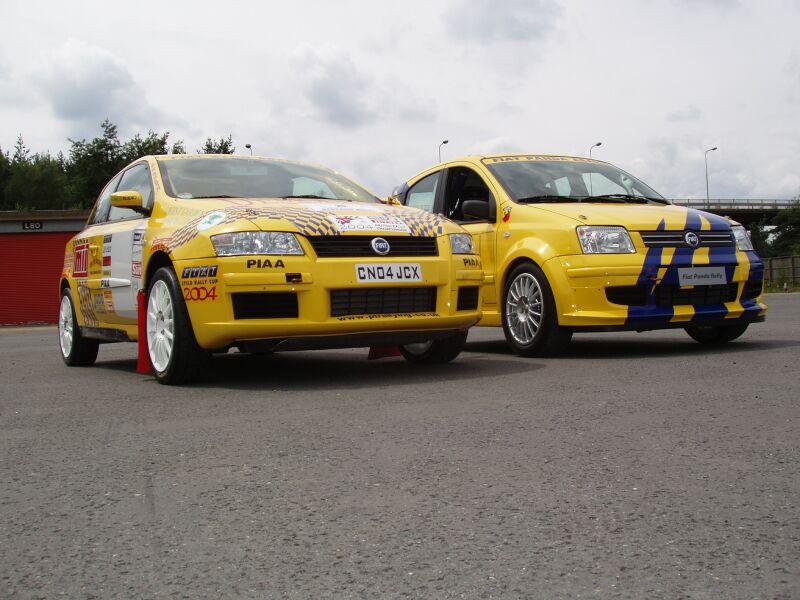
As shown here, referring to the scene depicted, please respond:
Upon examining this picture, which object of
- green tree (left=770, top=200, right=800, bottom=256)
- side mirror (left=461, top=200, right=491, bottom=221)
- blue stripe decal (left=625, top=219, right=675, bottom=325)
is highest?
green tree (left=770, top=200, right=800, bottom=256)

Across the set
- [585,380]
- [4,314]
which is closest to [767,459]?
[585,380]

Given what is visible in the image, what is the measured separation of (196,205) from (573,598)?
4961mm

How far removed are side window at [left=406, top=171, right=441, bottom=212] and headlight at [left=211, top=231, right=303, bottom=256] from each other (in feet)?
12.3

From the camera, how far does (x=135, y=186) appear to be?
813 centimetres

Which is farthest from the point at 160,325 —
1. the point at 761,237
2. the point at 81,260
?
the point at 761,237

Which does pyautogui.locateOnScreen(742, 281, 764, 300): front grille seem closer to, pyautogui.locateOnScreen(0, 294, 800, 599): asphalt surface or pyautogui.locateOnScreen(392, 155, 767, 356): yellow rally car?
pyautogui.locateOnScreen(392, 155, 767, 356): yellow rally car

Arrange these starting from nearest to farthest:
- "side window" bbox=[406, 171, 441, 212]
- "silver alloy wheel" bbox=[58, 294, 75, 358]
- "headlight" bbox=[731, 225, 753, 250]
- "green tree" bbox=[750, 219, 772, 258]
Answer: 1. "headlight" bbox=[731, 225, 753, 250]
2. "silver alloy wheel" bbox=[58, 294, 75, 358]
3. "side window" bbox=[406, 171, 441, 212]
4. "green tree" bbox=[750, 219, 772, 258]

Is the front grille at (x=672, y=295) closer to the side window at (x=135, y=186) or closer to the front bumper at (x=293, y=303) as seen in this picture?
Answer: the front bumper at (x=293, y=303)

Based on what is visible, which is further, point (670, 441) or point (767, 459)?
point (670, 441)

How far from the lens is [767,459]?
3.64 meters

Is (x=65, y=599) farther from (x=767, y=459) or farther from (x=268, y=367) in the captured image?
(x=268, y=367)

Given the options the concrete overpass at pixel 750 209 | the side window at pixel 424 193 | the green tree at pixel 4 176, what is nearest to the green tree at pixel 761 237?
the concrete overpass at pixel 750 209

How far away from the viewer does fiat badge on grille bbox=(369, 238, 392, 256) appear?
6344mm

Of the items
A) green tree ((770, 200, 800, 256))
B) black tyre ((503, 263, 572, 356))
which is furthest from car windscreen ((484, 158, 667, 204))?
green tree ((770, 200, 800, 256))
